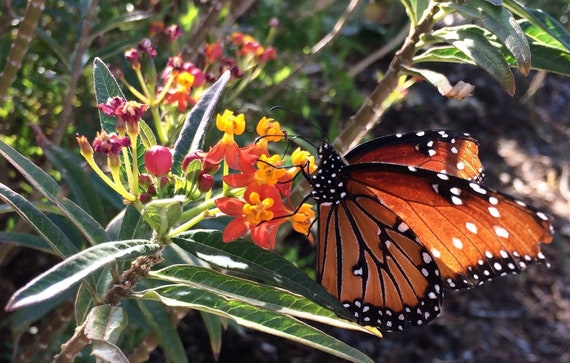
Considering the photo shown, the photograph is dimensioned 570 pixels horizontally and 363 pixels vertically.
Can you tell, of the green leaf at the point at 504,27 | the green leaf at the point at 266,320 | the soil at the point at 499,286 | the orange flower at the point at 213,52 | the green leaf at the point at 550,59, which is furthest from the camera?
the soil at the point at 499,286

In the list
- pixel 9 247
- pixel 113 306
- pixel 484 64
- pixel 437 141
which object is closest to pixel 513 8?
pixel 484 64

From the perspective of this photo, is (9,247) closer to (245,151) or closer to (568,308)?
(245,151)

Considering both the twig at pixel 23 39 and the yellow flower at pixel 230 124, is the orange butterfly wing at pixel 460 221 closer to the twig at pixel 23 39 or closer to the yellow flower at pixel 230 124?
the yellow flower at pixel 230 124

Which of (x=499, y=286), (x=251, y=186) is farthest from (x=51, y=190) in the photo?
(x=499, y=286)

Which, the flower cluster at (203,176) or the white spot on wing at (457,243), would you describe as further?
the white spot on wing at (457,243)

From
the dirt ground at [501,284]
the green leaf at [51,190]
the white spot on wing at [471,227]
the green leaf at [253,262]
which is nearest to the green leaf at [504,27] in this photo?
the white spot on wing at [471,227]

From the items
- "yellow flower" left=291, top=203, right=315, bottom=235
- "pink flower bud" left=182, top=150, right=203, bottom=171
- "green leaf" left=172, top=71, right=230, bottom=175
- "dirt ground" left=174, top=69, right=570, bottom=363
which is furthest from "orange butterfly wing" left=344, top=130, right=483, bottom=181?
"dirt ground" left=174, top=69, right=570, bottom=363

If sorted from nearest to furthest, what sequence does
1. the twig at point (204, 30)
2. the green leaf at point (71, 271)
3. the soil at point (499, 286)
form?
the green leaf at point (71, 271) → the twig at point (204, 30) → the soil at point (499, 286)

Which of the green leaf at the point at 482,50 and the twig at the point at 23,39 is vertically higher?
the twig at the point at 23,39
